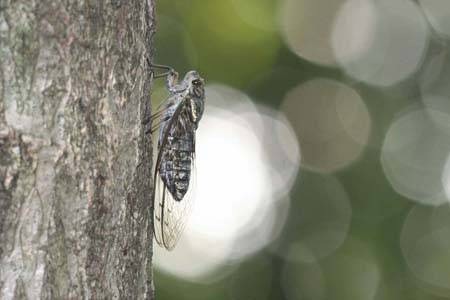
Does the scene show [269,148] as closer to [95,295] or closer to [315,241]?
[315,241]

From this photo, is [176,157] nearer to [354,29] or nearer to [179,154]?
[179,154]

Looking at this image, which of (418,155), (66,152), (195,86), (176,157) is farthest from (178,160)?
(418,155)

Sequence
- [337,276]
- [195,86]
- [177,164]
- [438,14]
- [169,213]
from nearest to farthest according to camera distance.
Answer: [169,213] < [177,164] < [195,86] < [337,276] < [438,14]

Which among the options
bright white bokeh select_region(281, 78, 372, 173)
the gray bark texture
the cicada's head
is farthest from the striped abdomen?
bright white bokeh select_region(281, 78, 372, 173)

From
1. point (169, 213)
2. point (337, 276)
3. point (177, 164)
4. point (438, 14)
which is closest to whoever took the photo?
point (169, 213)

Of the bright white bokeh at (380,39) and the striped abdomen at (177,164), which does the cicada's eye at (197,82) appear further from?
the bright white bokeh at (380,39)

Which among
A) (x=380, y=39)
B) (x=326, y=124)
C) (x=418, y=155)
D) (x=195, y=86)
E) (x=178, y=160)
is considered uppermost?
(x=380, y=39)
